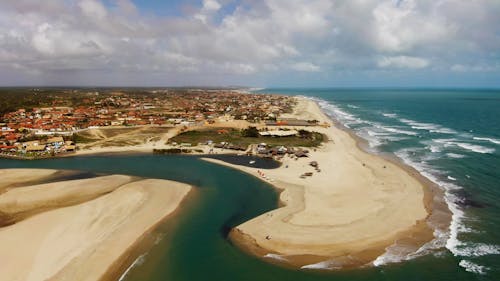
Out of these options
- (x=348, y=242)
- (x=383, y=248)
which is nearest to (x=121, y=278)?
(x=348, y=242)

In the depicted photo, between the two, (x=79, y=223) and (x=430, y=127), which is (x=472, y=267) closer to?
(x=79, y=223)

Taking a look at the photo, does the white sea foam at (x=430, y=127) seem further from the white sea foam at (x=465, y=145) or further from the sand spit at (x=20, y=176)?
the sand spit at (x=20, y=176)

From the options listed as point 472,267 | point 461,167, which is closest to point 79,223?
point 472,267

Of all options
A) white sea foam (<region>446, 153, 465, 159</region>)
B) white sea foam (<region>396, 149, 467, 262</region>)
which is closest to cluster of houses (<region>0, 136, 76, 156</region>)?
white sea foam (<region>396, 149, 467, 262</region>)

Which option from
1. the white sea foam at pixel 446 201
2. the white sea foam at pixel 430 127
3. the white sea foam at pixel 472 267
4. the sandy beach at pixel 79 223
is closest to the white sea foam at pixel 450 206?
the white sea foam at pixel 446 201

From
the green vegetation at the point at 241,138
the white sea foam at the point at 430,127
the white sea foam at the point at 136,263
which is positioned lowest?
the white sea foam at the point at 136,263

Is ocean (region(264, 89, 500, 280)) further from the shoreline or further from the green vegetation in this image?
the green vegetation

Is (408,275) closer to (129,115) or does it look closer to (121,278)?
(121,278)
